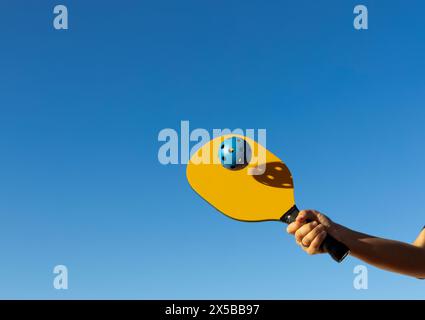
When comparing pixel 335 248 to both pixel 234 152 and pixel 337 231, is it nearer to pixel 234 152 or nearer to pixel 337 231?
pixel 337 231

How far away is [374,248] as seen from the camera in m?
3.26

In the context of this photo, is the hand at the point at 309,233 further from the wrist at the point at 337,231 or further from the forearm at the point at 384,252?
the forearm at the point at 384,252

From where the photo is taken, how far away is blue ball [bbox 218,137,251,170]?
376 centimetres

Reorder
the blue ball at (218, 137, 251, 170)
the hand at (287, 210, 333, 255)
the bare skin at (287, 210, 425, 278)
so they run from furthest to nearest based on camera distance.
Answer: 1. the blue ball at (218, 137, 251, 170)
2. the bare skin at (287, 210, 425, 278)
3. the hand at (287, 210, 333, 255)

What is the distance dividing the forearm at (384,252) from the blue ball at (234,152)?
938mm

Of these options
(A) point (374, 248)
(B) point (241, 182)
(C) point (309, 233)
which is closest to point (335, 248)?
(C) point (309, 233)

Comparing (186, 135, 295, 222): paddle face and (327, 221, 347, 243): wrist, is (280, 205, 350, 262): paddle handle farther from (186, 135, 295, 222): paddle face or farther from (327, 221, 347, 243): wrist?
(186, 135, 295, 222): paddle face

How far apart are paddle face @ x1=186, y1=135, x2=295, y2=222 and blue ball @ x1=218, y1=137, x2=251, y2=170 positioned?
0.06m

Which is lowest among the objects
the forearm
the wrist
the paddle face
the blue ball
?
the forearm

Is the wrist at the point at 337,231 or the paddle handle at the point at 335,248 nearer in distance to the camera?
the paddle handle at the point at 335,248

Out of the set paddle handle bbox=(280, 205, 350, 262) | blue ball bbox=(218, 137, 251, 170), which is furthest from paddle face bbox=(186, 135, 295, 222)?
paddle handle bbox=(280, 205, 350, 262)

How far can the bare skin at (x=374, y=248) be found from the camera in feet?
10.4

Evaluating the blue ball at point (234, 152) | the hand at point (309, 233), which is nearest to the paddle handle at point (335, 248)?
the hand at point (309, 233)
